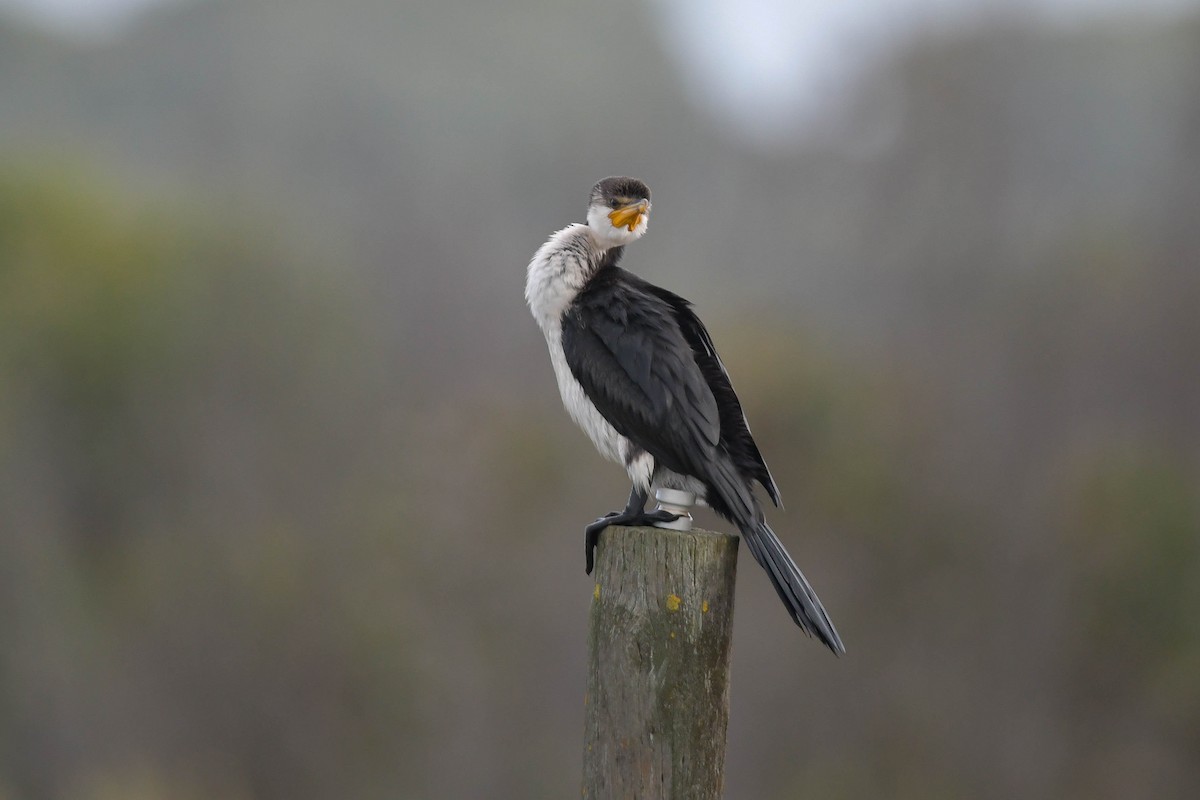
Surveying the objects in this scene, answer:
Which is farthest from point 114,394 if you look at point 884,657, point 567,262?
point 567,262

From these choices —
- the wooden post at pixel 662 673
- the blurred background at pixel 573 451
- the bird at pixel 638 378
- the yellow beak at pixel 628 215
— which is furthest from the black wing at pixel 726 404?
the blurred background at pixel 573 451

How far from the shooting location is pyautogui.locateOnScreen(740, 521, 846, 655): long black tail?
3.02m

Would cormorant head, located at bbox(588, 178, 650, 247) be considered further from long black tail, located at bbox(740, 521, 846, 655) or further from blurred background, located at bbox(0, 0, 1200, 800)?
blurred background, located at bbox(0, 0, 1200, 800)

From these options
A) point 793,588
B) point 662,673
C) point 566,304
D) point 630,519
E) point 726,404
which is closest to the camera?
point 662,673

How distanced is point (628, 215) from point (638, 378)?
0.59m

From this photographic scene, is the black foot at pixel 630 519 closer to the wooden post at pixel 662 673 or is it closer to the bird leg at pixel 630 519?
the bird leg at pixel 630 519

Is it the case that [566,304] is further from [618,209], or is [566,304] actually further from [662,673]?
[662,673]

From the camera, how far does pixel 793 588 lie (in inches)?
122

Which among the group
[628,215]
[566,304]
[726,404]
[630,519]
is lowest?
[630,519]

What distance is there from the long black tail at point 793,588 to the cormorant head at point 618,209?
1100 millimetres

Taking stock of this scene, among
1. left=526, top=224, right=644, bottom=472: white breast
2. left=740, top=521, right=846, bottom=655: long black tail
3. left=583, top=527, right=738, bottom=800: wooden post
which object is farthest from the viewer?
left=526, top=224, right=644, bottom=472: white breast

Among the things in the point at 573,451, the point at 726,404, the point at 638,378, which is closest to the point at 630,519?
the point at 638,378

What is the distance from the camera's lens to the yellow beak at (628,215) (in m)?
3.81

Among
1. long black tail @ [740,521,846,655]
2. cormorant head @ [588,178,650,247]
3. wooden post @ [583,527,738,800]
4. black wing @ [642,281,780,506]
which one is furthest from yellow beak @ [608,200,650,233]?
wooden post @ [583,527,738,800]
